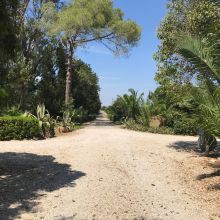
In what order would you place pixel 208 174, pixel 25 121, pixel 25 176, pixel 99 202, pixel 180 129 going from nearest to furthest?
pixel 99 202, pixel 25 176, pixel 208 174, pixel 25 121, pixel 180 129

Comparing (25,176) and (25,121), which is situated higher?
(25,121)

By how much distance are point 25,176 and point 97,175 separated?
1.61 m

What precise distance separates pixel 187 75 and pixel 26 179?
757 cm

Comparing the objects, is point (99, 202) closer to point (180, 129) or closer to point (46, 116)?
Answer: point (46, 116)

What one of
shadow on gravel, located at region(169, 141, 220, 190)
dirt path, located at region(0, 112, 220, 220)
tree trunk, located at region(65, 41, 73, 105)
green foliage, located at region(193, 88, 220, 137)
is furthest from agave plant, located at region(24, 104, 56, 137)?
tree trunk, located at region(65, 41, 73, 105)

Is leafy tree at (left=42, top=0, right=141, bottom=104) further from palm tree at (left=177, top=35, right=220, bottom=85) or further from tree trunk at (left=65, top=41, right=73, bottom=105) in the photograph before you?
palm tree at (left=177, top=35, right=220, bottom=85)

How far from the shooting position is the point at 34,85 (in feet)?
99.5

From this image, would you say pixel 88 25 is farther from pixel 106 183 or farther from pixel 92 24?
pixel 106 183

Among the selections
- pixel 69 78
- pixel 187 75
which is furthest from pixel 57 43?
pixel 187 75

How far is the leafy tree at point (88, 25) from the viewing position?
88.7ft

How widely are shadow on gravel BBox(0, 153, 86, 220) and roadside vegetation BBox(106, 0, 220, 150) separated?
10.7ft

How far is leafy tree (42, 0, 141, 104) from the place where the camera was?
27047mm

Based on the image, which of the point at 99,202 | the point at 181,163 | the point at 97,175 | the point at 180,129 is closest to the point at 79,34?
the point at 180,129

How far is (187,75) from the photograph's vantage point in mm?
14023
